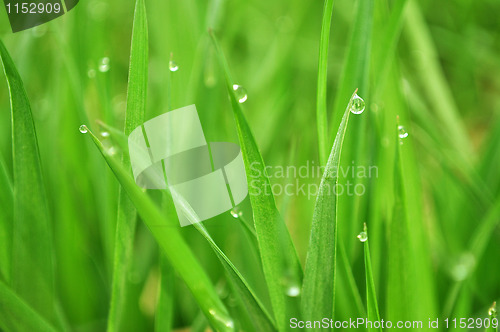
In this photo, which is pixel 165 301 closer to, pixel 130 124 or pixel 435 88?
pixel 130 124

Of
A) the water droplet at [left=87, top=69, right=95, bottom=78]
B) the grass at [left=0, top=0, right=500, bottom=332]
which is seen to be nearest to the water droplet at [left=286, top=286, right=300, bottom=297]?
the grass at [left=0, top=0, right=500, bottom=332]

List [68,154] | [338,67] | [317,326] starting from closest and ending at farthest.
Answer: [317,326] < [68,154] < [338,67]

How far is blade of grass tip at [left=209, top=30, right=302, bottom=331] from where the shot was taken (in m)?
0.32

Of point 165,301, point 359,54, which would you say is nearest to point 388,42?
point 359,54

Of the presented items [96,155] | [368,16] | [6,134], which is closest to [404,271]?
[368,16]

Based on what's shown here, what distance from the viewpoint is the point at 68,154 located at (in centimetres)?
57

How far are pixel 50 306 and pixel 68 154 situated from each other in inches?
9.2

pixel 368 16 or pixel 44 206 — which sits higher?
pixel 368 16

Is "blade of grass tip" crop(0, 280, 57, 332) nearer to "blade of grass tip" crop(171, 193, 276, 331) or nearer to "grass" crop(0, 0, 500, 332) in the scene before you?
"grass" crop(0, 0, 500, 332)

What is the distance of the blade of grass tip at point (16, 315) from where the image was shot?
322 millimetres

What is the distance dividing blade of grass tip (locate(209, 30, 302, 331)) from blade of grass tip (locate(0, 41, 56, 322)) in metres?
0.16

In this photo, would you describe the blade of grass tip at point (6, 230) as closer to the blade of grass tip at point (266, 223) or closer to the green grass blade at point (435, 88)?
the blade of grass tip at point (266, 223)

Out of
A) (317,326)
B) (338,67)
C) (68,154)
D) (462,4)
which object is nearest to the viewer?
(317,326)

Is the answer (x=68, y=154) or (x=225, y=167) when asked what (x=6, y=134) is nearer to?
(x=68, y=154)
